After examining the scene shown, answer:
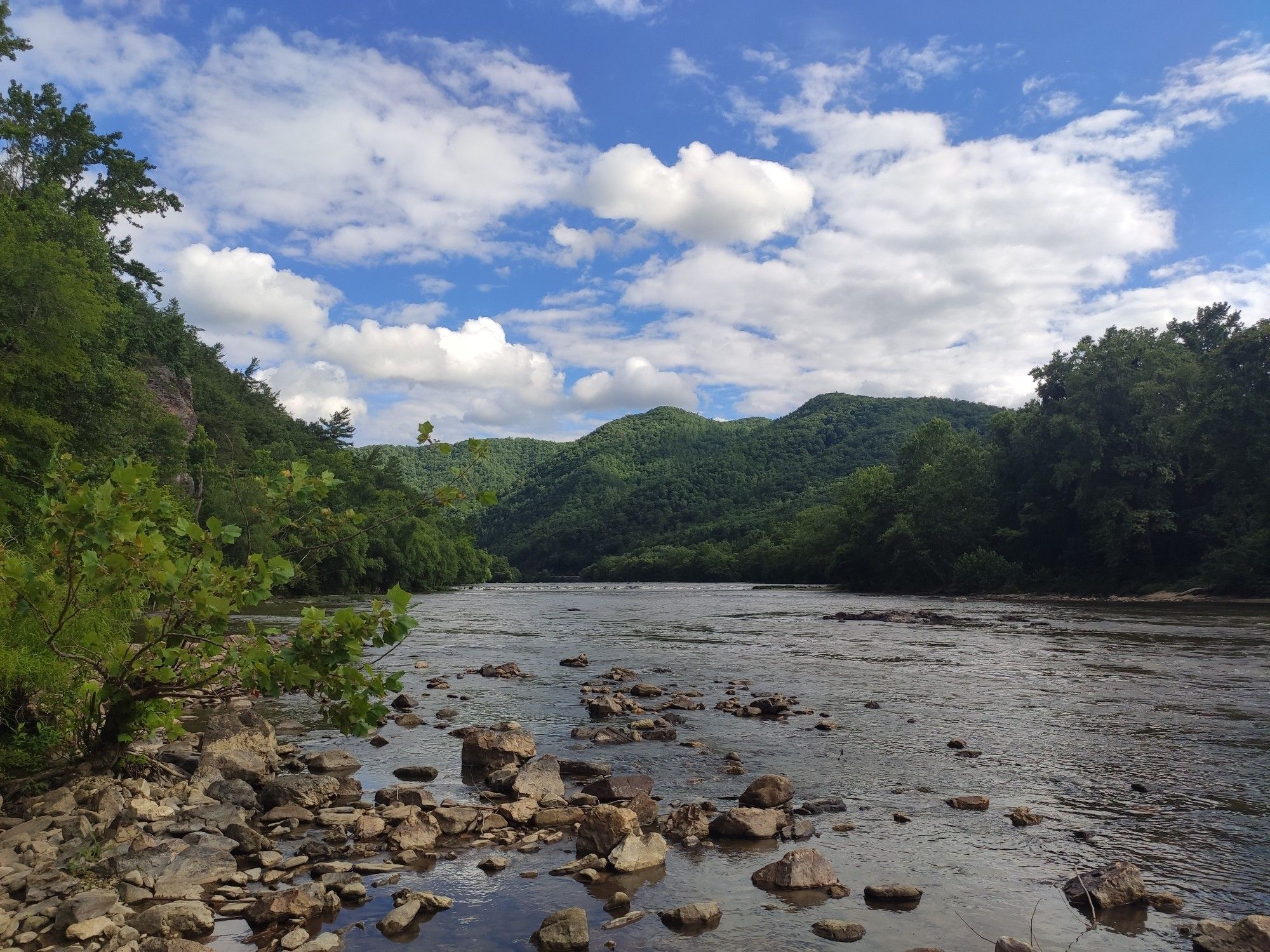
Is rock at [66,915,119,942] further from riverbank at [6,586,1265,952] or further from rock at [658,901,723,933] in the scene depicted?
rock at [658,901,723,933]

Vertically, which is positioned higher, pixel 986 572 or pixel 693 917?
pixel 693 917

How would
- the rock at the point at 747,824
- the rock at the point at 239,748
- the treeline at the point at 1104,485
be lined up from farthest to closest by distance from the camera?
the treeline at the point at 1104,485, the rock at the point at 239,748, the rock at the point at 747,824

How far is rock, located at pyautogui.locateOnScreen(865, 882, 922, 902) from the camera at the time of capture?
7.89m

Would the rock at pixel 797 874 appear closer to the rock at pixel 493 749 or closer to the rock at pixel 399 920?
the rock at pixel 399 920

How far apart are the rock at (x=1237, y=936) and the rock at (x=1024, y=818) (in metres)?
3.34

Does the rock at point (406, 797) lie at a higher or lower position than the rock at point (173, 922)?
lower

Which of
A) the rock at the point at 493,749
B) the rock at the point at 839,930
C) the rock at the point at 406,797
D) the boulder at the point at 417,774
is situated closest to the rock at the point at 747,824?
the rock at the point at 839,930

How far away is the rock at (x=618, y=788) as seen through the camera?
11.0 m

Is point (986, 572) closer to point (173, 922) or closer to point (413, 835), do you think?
point (413, 835)

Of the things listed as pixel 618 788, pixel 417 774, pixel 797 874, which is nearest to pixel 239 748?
pixel 417 774

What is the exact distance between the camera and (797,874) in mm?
8281

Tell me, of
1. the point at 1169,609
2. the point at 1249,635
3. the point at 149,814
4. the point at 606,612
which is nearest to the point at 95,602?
the point at 149,814

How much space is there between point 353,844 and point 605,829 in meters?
2.98

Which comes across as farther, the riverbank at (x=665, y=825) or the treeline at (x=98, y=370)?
the treeline at (x=98, y=370)
